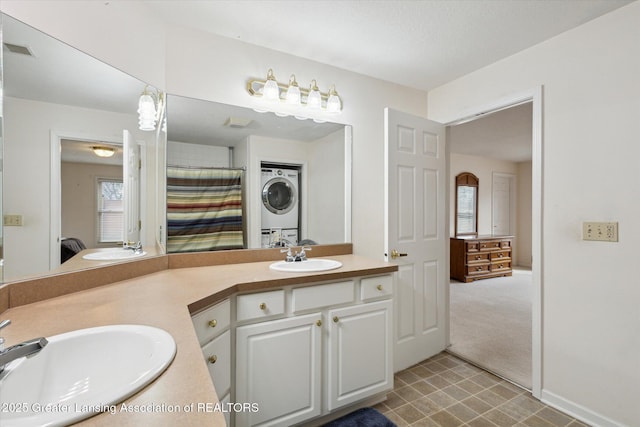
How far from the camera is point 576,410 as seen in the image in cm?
176

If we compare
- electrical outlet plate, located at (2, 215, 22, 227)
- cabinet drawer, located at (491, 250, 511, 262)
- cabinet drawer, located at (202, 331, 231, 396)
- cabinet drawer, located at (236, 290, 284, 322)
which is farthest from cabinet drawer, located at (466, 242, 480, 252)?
electrical outlet plate, located at (2, 215, 22, 227)

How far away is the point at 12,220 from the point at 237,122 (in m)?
1.23

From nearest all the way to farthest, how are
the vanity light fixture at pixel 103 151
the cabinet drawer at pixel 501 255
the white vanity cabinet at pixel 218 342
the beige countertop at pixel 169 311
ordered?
the beige countertop at pixel 169 311 → the white vanity cabinet at pixel 218 342 → the vanity light fixture at pixel 103 151 → the cabinet drawer at pixel 501 255

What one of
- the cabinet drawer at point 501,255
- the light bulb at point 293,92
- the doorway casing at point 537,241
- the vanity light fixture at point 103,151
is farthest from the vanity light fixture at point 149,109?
the cabinet drawer at point 501,255

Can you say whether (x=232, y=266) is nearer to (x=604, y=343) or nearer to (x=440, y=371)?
(x=440, y=371)

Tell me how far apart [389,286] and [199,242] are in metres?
1.25

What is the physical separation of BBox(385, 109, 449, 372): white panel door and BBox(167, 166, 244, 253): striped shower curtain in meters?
1.07

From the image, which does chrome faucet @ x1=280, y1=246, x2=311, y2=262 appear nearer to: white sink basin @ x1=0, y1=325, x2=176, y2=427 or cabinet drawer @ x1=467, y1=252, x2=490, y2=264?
white sink basin @ x1=0, y1=325, x2=176, y2=427

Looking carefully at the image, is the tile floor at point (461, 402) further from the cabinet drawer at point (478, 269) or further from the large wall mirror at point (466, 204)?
the large wall mirror at point (466, 204)

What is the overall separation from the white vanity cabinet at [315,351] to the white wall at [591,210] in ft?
3.53

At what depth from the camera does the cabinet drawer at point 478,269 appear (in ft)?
17.0

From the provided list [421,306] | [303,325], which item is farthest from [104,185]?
[421,306]

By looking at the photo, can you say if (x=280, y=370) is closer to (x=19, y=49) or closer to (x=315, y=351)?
(x=315, y=351)

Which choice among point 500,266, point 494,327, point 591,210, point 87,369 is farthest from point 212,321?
point 500,266
